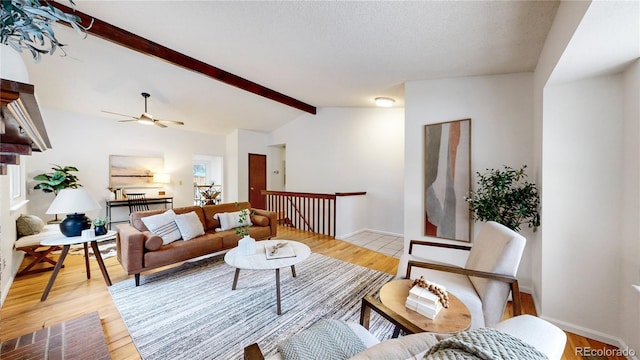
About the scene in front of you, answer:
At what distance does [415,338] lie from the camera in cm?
82

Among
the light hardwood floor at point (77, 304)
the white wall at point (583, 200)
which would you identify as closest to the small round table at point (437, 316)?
the light hardwood floor at point (77, 304)

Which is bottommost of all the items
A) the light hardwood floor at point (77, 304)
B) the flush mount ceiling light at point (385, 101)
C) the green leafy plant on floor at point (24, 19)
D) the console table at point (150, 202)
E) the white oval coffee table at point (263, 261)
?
the light hardwood floor at point (77, 304)

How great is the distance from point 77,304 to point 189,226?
1177 mm

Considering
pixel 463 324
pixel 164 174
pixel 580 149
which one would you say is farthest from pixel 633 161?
pixel 164 174

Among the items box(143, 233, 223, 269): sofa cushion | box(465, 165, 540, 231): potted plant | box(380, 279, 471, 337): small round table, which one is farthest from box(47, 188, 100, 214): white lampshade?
box(465, 165, 540, 231): potted plant

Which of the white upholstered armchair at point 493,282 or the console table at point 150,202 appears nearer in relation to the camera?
the white upholstered armchair at point 493,282

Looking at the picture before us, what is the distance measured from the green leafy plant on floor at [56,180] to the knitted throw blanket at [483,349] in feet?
20.5

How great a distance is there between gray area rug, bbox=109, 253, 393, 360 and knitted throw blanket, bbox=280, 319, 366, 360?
0.80 metres

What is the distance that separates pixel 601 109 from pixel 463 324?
2.05 m

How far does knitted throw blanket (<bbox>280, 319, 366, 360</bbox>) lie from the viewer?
3.18ft

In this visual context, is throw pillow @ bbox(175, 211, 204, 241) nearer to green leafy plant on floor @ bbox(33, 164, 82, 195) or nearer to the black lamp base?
the black lamp base

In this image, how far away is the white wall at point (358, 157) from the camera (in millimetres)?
4809

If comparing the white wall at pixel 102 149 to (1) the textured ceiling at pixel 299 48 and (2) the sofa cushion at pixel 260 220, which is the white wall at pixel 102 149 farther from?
(2) the sofa cushion at pixel 260 220

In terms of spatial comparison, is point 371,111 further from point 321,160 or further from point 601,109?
point 601,109
